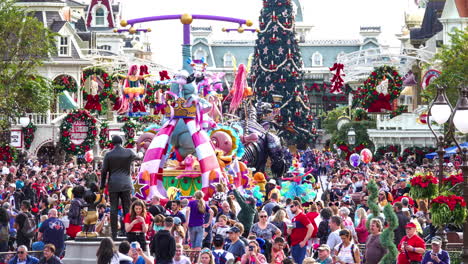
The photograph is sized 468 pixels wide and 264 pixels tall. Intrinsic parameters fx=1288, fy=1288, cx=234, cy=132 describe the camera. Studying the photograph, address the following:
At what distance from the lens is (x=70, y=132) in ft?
162

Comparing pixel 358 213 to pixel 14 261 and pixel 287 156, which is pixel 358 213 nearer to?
pixel 14 261

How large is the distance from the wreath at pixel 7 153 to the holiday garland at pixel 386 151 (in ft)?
70.5

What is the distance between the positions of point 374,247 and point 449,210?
3.48 ft

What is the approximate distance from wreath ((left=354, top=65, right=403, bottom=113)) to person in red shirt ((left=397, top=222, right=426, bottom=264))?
36108mm

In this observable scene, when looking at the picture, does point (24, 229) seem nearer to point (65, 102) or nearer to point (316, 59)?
point (65, 102)

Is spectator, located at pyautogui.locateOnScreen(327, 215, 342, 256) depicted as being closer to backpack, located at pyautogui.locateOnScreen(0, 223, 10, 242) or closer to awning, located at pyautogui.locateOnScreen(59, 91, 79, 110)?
backpack, located at pyautogui.locateOnScreen(0, 223, 10, 242)

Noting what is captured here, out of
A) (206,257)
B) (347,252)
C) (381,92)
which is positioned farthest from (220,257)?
(381,92)

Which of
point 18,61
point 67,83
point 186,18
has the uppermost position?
point 186,18

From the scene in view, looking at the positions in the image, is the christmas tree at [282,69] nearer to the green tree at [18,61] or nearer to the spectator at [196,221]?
the green tree at [18,61]

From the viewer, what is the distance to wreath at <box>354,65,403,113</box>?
171 ft

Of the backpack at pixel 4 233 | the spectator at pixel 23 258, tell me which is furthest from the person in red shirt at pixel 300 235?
the spectator at pixel 23 258

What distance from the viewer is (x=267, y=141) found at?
129 feet

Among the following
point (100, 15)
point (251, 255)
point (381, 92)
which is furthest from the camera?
point (100, 15)

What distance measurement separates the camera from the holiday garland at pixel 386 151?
5962 cm
